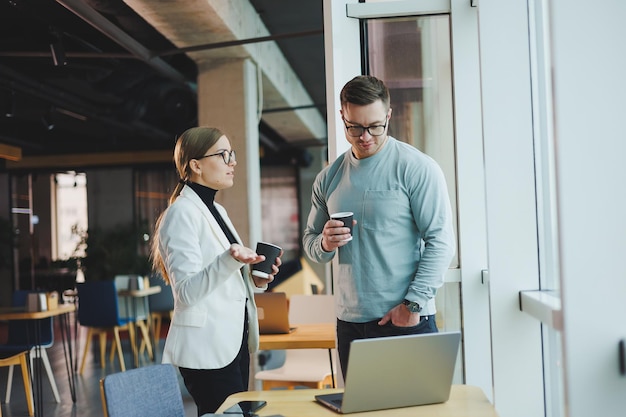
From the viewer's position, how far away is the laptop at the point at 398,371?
1.89 metres

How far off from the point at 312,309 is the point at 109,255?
1035cm

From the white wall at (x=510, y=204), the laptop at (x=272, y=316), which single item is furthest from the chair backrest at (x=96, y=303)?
the white wall at (x=510, y=204)

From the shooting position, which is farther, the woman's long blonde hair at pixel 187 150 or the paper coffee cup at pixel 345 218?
the woman's long blonde hair at pixel 187 150

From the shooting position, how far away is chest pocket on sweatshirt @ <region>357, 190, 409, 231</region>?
2.73 metres

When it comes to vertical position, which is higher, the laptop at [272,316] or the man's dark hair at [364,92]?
the man's dark hair at [364,92]

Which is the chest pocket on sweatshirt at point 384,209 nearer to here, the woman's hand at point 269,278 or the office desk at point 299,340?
the woman's hand at point 269,278

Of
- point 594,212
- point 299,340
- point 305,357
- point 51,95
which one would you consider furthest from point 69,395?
point 594,212

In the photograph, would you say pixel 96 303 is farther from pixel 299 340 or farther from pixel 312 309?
pixel 299 340

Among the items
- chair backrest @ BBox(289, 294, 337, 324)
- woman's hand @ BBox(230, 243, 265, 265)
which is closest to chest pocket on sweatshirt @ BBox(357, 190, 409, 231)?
woman's hand @ BBox(230, 243, 265, 265)

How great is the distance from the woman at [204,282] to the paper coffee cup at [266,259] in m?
0.04

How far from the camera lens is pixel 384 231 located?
2.72 metres

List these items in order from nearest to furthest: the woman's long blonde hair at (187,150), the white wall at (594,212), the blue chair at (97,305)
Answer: the white wall at (594,212) < the woman's long blonde hair at (187,150) < the blue chair at (97,305)

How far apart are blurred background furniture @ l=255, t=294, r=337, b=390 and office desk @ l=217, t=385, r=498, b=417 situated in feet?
9.03

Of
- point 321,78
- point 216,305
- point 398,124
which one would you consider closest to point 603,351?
point 216,305
